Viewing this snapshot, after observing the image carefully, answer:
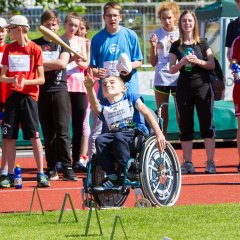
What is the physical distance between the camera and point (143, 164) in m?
9.81

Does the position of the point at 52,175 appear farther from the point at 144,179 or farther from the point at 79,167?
the point at 144,179

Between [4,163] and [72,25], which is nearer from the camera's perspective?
[4,163]

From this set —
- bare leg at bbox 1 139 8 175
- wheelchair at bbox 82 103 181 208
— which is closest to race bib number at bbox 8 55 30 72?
bare leg at bbox 1 139 8 175

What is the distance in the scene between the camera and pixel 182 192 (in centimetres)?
1130

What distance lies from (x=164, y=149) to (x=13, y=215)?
1.78 m

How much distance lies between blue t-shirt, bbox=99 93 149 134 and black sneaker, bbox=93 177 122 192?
0.58 meters

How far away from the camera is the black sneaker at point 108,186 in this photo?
32.3 feet

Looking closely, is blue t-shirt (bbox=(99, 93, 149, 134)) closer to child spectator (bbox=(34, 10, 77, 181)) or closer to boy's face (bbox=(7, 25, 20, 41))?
boy's face (bbox=(7, 25, 20, 41))

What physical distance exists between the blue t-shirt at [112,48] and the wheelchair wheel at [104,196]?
253 cm

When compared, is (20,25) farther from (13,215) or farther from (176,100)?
(13,215)

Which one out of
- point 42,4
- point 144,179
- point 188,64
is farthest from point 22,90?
point 42,4

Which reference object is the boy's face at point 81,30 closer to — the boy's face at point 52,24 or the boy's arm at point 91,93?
the boy's face at point 52,24

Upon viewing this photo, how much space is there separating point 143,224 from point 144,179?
144 centimetres

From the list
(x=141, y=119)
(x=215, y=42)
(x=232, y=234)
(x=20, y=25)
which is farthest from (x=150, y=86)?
(x=232, y=234)
